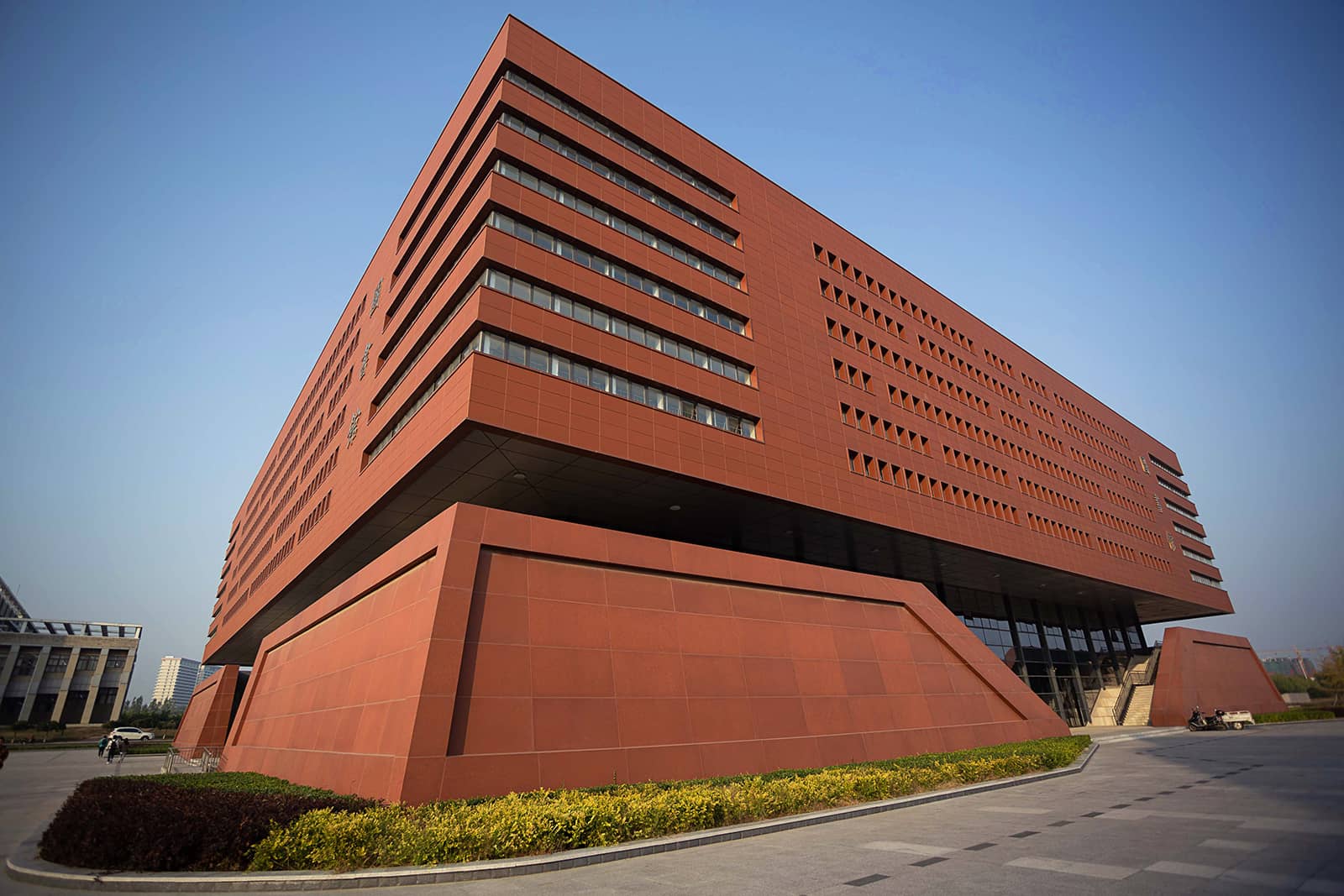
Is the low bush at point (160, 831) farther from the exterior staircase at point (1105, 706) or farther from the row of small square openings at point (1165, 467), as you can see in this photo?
the row of small square openings at point (1165, 467)

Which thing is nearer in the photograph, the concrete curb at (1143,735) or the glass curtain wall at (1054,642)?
the concrete curb at (1143,735)

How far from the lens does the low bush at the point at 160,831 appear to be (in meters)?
9.74

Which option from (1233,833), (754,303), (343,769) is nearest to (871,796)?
(1233,833)

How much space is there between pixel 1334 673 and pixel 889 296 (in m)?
83.8

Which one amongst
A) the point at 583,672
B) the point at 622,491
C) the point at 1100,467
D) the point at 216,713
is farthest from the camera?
the point at 1100,467

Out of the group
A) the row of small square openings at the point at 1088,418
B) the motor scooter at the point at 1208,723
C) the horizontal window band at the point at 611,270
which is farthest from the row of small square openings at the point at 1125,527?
the horizontal window band at the point at 611,270

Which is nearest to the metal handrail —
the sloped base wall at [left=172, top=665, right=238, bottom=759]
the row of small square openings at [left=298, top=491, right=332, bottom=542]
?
the row of small square openings at [left=298, top=491, right=332, bottom=542]

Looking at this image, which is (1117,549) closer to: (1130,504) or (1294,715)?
(1130,504)

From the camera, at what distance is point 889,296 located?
41781 mm

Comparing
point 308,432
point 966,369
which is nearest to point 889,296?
point 966,369

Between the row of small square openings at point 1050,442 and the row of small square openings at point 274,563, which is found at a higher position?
the row of small square openings at point 1050,442

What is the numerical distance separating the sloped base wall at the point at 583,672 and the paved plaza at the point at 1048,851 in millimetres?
4888

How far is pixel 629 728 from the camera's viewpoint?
17.3m

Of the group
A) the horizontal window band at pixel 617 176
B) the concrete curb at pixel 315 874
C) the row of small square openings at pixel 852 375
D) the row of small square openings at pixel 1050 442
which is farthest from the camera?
the row of small square openings at pixel 1050 442
